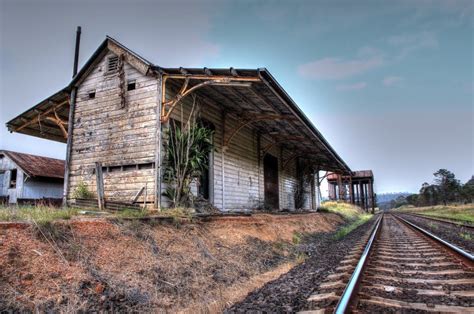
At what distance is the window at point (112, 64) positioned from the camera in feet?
35.2

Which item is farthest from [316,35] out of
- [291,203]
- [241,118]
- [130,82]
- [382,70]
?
[130,82]

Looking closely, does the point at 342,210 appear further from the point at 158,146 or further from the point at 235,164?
the point at 158,146

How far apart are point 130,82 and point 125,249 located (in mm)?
6629

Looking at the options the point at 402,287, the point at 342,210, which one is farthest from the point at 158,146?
the point at 342,210

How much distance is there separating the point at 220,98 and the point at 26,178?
17.7 m

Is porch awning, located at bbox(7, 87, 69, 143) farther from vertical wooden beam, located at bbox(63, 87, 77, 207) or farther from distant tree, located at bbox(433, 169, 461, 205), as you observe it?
distant tree, located at bbox(433, 169, 461, 205)

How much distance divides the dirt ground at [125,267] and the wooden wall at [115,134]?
10.9ft

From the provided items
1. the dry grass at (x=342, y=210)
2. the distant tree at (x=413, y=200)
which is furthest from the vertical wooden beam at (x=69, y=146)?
the distant tree at (x=413, y=200)

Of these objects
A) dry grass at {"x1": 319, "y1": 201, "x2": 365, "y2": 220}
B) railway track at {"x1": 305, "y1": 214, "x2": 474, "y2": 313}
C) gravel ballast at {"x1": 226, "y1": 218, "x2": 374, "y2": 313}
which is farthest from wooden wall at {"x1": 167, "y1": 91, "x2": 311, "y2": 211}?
dry grass at {"x1": 319, "y1": 201, "x2": 365, "y2": 220}

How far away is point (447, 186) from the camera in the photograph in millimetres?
56562

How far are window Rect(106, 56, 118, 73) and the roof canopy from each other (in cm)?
29

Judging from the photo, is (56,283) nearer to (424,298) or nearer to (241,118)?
(424,298)

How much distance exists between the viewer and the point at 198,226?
7078mm

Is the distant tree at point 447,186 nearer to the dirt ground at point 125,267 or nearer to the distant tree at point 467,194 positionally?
the distant tree at point 467,194
